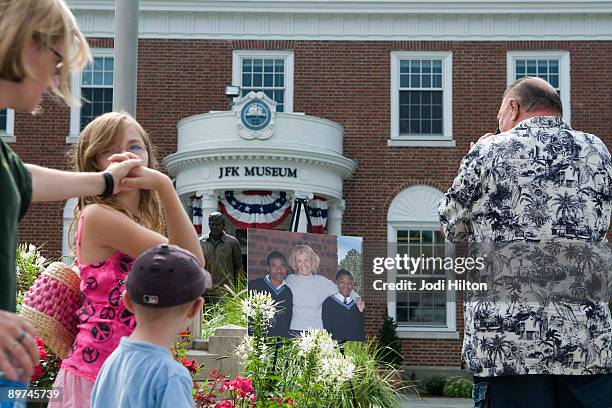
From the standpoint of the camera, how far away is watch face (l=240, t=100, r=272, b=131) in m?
18.3

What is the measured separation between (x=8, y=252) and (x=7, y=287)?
0.08m

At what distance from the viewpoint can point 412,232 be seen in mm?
19875

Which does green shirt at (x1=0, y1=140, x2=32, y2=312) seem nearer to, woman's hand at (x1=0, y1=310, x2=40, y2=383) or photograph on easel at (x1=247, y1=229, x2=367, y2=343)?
woman's hand at (x1=0, y1=310, x2=40, y2=383)

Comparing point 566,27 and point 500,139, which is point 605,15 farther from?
point 500,139

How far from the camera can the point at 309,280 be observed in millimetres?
7820

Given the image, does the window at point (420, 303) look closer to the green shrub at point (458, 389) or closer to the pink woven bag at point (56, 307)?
the green shrub at point (458, 389)

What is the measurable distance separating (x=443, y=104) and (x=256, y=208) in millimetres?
5130

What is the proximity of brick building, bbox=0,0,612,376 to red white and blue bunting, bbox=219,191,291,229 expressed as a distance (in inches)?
79.0

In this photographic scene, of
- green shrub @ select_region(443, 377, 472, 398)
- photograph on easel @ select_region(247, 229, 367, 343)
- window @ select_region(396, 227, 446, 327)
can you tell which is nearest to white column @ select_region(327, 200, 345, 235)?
window @ select_region(396, 227, 446, 327)

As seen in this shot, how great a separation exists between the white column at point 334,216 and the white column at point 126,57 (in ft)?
41.4

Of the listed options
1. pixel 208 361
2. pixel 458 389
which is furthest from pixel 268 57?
pixel 208 361

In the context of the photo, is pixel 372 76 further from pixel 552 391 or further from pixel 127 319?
pixel 127 319

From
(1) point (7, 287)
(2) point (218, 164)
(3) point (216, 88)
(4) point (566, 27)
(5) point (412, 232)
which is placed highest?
(4) point (566, 27)

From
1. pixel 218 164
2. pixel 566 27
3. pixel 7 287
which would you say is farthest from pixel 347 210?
pixel 7 287
